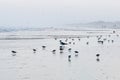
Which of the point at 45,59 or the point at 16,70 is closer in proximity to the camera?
the point at 16,70

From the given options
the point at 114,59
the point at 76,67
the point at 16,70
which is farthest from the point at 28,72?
the point at 114,59

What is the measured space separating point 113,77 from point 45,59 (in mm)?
12217

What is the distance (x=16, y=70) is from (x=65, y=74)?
16.2 feet

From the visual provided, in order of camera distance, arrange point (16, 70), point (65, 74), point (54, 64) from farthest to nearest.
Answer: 1. point (54, 64)
2. point (16, 70)
3. point (65, 74)

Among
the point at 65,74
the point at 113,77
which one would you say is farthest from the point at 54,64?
the point at 113,77

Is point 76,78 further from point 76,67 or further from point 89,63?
point 89,63

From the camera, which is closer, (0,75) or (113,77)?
(113,77)

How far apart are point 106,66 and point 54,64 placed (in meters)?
4.87

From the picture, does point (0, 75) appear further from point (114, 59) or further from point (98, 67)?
point (114, 59)

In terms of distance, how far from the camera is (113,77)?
2634 cm

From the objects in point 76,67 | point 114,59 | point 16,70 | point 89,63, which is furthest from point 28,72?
point 114,59

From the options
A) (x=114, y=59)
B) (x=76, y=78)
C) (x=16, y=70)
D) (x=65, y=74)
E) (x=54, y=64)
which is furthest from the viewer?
(x=114, y=59)

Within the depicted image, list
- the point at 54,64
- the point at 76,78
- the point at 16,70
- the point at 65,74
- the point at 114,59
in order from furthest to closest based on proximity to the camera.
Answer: the point at 114,59 → the point at 54,64 → the point at 16,70 → the point at 65,74 → the point at 76,78

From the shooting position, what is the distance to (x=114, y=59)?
36.5 meters
